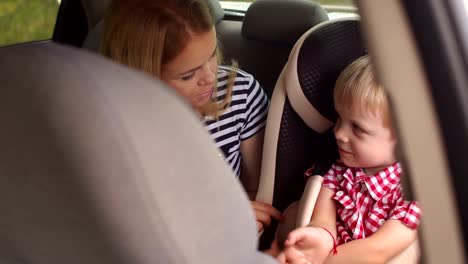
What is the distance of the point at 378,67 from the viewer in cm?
75

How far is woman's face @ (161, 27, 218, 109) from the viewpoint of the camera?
160cm

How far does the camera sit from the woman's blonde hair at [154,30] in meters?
1.59

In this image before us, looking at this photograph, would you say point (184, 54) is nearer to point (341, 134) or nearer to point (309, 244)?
point (341, 134)

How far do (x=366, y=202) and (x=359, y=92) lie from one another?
0.92ft

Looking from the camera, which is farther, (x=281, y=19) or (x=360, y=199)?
(x=281, y=19)

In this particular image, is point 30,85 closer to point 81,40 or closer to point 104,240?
point 104,240

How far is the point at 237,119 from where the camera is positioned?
1.83 meters

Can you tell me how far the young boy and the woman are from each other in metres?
0.18

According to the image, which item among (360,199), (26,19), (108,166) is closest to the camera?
(108,166)

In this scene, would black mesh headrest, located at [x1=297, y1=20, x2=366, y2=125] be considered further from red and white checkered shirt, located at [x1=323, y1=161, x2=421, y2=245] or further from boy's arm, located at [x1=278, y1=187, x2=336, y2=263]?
boy's arm, located at [x1=278, y1=187, x2=336, y2=263]

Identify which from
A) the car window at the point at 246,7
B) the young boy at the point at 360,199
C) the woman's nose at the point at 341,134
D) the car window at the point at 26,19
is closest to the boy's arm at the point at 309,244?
the young boy at the point at 360,199

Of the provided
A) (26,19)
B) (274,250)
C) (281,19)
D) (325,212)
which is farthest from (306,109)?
(26,19)

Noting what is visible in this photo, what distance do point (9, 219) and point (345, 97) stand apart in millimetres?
957

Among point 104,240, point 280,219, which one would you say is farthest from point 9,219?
point 280,219
